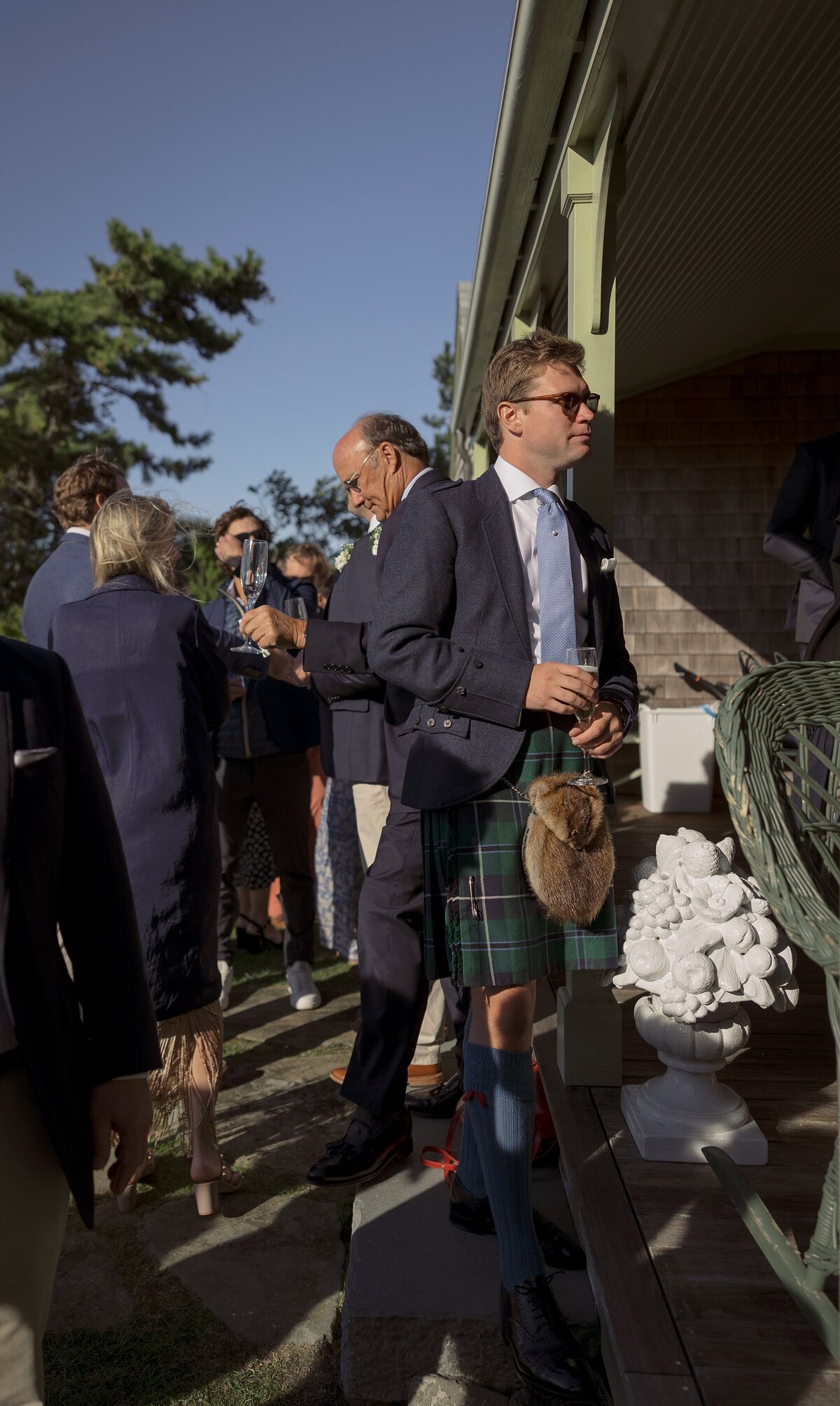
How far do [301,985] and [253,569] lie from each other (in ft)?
8.72

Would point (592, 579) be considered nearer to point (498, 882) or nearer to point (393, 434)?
point (498, 882)

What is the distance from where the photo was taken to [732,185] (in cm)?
407

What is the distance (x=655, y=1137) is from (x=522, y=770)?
0.91 meters

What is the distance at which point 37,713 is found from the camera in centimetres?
123

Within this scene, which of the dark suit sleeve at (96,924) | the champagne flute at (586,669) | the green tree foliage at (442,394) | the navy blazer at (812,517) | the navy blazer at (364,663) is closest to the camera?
the dark suit sleeve at (96,924)

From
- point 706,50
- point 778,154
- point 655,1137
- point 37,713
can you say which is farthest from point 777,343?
point 37,713

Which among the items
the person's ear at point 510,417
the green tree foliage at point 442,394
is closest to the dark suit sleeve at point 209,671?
the person's ear at point 510,417

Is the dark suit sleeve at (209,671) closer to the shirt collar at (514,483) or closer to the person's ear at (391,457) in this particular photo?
the person's ear at (391,457)

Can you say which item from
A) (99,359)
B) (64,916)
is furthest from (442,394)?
(64,916)

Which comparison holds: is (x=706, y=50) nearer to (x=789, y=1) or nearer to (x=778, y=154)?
(x=789, y=1)

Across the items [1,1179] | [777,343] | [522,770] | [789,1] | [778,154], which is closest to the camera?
[1,1179]

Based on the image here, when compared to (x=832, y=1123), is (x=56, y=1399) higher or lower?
lower

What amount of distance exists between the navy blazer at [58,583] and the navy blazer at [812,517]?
245 centimetres

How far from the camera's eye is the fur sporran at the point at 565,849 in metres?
2.06
